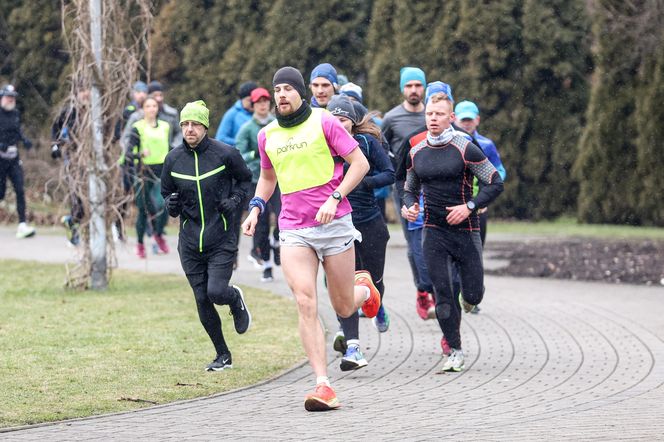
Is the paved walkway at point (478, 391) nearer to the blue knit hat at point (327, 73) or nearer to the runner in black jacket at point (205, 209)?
the runner in black jacket at point (205, 209)

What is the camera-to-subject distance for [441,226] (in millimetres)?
9477

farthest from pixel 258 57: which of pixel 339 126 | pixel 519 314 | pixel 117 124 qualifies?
pixel 339 126

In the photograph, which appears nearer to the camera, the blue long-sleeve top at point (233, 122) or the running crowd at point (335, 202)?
the running crowd at point (335, 202)

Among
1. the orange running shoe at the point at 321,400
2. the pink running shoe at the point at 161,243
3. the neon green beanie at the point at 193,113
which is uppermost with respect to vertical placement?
the neon green beanie at the point at 193,113

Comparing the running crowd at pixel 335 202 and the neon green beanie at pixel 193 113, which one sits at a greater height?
the neon green beanie at pixel 193 113

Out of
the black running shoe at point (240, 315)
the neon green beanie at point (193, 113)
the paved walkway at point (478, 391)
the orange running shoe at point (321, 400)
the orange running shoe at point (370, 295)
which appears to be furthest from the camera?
the black running shoe at point (240, 315)

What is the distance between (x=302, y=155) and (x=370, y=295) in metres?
1.38

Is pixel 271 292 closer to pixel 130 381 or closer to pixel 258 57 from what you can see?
pixel 130 381

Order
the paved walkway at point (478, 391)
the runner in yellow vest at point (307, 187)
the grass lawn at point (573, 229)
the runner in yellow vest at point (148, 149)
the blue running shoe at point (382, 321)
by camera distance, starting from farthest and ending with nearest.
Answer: the grass lawn at point (573, 229)
the runner in yellow vest at point (148, 149)
the blue running shoe at point (382, 321)
the runner in yellow vest at point (307, 187)
the paved walkway at point (478, 391)

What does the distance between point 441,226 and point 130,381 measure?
242 cm

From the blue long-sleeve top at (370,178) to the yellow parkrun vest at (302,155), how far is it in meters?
1.44

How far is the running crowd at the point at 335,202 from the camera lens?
8133 millimetres

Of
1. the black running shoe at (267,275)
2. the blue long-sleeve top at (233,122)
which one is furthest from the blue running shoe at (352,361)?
the blue long-sleeve top at (233,122)

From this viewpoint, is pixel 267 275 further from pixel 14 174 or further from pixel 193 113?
pixel 14 174
